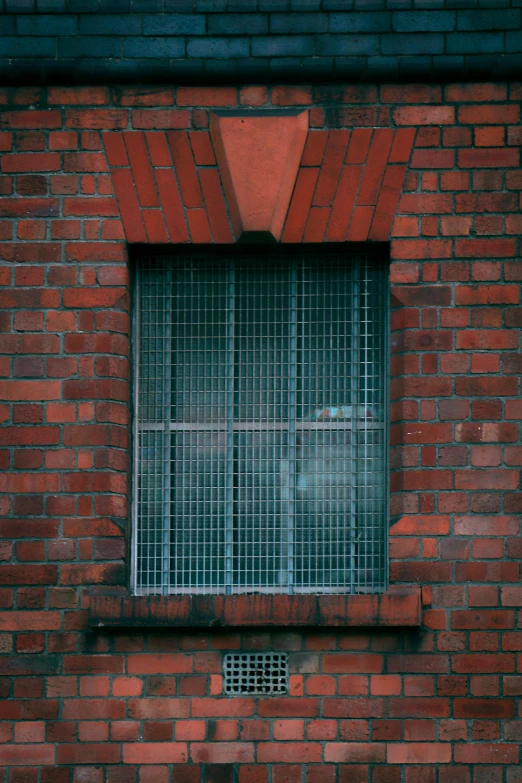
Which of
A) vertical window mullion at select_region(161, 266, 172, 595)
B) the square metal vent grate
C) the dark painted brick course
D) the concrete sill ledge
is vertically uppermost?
the dark painted brick course

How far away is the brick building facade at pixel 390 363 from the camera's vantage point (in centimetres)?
395

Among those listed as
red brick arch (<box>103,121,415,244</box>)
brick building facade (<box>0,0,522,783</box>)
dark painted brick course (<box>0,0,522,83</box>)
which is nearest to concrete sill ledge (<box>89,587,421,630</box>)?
brick building facade (<box>0,0,522,783</box>)

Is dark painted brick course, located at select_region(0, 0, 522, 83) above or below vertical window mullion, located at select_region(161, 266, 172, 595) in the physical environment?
above

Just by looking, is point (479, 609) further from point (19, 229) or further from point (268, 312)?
point (19, 229)

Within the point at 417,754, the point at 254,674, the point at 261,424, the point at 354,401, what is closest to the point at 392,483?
the point at 354,401

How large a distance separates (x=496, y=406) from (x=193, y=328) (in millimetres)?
1437

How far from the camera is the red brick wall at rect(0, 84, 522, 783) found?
3.94 metres

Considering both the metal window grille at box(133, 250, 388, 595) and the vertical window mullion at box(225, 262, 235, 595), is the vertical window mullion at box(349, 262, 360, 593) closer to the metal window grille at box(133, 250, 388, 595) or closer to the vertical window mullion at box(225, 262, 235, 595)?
the metal window grille at box(133, 250, 388, 595)

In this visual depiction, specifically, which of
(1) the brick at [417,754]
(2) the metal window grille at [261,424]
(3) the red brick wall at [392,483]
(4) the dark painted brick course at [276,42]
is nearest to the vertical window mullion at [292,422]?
(2) the metal window grille at [261,424]

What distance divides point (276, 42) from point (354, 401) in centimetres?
168

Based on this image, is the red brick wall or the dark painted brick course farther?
the dark painted brick course

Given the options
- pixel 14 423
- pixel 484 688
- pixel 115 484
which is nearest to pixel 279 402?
pixel 115 484

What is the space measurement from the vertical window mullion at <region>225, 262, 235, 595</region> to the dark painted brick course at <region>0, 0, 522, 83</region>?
0.96 meters

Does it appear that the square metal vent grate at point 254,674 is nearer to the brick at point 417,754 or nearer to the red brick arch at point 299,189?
the brick at point 417,754
